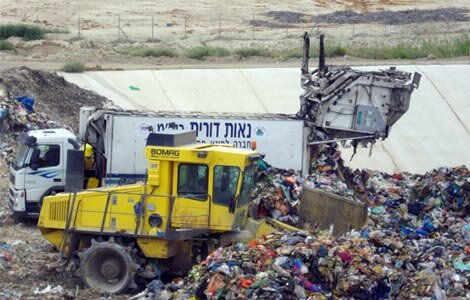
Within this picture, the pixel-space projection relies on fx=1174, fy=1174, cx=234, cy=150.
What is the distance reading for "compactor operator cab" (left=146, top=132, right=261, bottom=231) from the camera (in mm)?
17578

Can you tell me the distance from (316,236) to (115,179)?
286 inches

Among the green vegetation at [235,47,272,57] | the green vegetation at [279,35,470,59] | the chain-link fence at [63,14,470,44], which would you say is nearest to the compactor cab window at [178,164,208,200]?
the green vegetation at [279,35,470,59]

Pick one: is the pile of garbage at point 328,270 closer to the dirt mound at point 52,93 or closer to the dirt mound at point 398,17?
the dirt mound at point 52,93

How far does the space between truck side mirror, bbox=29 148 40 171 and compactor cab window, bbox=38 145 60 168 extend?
61 mm

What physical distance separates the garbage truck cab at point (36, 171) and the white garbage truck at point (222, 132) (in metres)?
0.02

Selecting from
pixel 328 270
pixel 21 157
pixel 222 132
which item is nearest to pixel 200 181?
pixel 328 270

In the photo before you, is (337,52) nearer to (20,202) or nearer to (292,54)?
(292,54)

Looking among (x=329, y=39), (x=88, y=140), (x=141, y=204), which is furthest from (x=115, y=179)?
(x=329, y=39)

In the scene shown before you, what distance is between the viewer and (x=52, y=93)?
3303cm

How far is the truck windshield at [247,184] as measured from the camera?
1783 cm

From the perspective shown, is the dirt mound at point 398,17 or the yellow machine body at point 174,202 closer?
the yellow machine body at point 174,202

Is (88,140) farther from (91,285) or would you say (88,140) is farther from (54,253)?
(91,285)

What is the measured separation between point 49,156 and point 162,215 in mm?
5627

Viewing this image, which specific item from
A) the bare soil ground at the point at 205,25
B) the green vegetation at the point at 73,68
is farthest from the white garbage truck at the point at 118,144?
the bare soil ground at the point at 205,25
